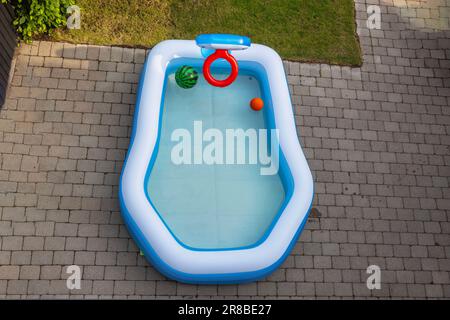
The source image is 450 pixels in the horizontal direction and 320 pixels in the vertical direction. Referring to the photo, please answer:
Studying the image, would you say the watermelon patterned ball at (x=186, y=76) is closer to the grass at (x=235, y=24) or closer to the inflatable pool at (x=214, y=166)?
the inflatable pool at (x=214, y=166)

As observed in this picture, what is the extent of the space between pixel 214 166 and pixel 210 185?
1.01 feet

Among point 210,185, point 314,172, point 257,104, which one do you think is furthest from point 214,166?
point 314,172

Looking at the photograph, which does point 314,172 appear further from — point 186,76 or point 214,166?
point 186,76

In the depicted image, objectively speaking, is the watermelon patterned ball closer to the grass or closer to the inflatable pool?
the inflatable pool

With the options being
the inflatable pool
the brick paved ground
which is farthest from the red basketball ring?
the brick paved ground

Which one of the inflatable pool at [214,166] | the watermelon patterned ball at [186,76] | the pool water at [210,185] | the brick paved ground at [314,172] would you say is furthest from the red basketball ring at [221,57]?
the brick paved ground at [314,172]

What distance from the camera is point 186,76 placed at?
6.52m

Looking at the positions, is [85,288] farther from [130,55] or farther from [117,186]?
[130,55]

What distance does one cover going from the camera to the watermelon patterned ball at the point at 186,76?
21.4 feet

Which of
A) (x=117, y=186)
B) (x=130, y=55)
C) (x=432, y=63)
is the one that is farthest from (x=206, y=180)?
(x=432, y=63)

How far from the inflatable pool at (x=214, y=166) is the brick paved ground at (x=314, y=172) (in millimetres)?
554

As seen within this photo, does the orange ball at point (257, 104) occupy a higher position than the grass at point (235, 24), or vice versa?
the grass at point (235, 24)

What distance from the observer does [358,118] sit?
23.7 ft
